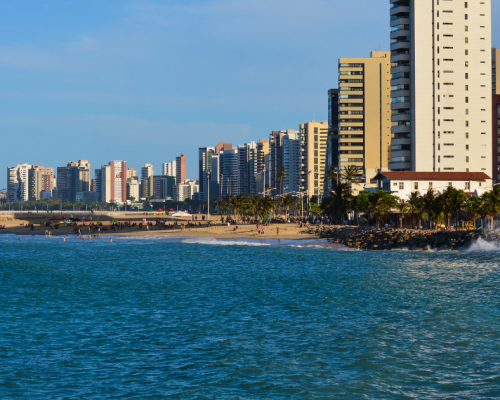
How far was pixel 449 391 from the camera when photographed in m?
19.0

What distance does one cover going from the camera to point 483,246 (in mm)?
72188

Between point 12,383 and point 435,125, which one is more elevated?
point 435,125

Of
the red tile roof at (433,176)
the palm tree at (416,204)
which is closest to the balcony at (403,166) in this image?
the red tile roof at (433,176)

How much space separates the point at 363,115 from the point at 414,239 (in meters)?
97.9

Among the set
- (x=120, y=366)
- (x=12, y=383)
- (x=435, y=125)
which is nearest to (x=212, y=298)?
(x=120, y=366)

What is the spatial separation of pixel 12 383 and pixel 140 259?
51.2 metres

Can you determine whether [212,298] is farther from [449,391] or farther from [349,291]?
[449,391]

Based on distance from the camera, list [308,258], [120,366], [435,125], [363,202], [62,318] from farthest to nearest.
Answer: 1. [435,125]
2. [363,202]
3. [308,258]
4. [62,318]
5. [120,366]

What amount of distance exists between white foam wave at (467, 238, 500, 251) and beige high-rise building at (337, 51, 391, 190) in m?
96.2

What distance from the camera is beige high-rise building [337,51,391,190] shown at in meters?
171

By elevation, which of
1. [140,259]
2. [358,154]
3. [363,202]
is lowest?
[140,259]

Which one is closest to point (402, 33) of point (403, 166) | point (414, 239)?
point (403, 166)

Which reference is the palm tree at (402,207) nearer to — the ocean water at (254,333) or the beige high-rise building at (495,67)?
the ocean water at (254,333)

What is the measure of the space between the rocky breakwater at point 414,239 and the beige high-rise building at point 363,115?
80.5m
